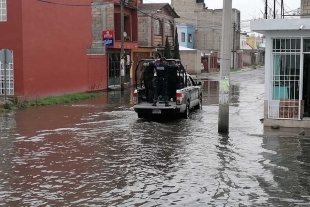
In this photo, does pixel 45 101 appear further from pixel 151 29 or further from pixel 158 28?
pixel 158 28

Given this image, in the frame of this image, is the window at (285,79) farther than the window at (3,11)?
No

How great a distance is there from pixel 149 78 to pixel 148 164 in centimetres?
832

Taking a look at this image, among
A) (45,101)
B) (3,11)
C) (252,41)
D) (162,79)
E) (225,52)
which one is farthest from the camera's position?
(252,41)

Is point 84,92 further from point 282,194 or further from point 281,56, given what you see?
point 282,194

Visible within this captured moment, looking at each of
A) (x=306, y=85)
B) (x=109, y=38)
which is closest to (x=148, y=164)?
(x=306, y=85)

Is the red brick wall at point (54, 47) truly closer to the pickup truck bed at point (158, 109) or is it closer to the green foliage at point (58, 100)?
the green foliage at point (58, 100)

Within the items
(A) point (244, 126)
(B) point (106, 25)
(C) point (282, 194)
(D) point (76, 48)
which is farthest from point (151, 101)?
(B) point (106, 25)

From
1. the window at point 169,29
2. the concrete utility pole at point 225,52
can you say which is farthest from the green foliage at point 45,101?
the window at point 169,29

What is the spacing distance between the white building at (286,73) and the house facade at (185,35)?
6367 cm

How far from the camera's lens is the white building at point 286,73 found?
50.0 feet

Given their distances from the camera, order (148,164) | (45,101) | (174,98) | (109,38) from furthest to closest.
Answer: (109,38), (45,101), (174,98), (148,164)

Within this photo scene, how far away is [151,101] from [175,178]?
30.2 feet

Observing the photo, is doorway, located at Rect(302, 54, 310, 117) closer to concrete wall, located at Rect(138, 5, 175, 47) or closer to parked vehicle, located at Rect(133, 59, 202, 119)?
parked vehicle, located at Rect(133, 59, 202, 119)

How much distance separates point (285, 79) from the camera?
15672 mm
